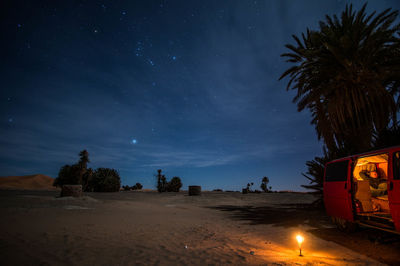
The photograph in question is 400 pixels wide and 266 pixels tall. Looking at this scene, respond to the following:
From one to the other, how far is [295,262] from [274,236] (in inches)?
115

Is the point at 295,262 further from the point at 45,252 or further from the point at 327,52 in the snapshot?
the point at 327,52

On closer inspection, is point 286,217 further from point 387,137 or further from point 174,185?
point 174,185

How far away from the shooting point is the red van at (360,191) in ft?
19.8

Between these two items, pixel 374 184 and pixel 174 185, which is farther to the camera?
pixel 174 185

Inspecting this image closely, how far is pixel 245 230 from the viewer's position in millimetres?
7930

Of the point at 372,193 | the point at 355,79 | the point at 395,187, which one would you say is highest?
the point at 355,79

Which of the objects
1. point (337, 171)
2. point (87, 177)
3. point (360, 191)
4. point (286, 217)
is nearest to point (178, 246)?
point (337, 171)

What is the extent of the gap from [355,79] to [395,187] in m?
9.66

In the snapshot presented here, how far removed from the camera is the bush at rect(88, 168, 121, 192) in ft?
87.9

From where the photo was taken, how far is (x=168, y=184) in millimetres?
31703

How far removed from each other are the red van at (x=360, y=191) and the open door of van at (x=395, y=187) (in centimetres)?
3

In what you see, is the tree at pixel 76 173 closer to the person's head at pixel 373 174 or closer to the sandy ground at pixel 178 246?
the sandy ground at pixel 178 246

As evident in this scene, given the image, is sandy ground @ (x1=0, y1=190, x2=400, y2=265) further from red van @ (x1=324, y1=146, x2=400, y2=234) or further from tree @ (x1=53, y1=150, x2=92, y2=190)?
tree @ (x1=53, y1=150, x2=92, y2=190)

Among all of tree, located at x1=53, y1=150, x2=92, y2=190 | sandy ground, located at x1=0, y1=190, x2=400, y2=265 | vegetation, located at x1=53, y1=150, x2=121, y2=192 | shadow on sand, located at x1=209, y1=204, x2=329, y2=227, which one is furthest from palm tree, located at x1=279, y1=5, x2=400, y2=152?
tree, located at x1=53, y1=150, x2=92, y2=190
